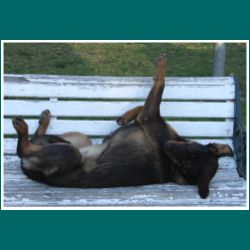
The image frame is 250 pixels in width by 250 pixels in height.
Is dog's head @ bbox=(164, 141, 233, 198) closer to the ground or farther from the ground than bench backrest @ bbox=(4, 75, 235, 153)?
closer to the ground

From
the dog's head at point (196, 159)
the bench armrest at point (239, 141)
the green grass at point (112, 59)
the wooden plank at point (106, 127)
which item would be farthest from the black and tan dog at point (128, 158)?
the green grass at point (112, 59)

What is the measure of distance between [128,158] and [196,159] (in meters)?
0.59

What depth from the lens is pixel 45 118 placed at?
17.9ft

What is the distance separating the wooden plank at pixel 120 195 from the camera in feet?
15.0

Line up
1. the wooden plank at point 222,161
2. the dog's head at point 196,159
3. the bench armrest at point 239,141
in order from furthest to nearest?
the wooden plank at point 222,161, the bench armrest at point 239,141, the dog's head at point 196,159

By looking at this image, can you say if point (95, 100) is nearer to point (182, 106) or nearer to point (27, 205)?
point (182, 106)

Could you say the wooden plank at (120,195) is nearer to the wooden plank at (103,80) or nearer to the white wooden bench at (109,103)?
the white wooden bench at (109,103)

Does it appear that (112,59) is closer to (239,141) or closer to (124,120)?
(124,120)

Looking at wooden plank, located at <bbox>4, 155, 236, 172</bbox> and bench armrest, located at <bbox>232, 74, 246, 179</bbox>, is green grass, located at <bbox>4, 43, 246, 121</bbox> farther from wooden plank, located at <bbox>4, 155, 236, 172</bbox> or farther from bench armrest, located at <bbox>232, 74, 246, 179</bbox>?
wooden plank, located at <bbox>4, 155, 236, 172</bbox>

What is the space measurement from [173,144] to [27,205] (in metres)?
1.34

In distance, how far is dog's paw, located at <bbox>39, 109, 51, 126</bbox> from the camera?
5.44 meters

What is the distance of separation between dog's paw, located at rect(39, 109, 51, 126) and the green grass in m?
2.11

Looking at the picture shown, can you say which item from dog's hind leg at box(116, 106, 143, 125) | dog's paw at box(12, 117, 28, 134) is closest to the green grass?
dog's hind leg at box(116, 106, 143, 125)

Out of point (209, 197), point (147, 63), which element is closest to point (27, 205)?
point (209, 197)
